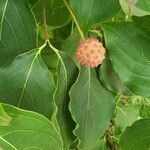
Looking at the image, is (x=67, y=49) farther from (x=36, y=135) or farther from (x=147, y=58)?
(x=36, y=135)

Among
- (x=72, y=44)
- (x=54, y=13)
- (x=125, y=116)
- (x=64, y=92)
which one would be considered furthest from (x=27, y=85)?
(x=125, y=116)

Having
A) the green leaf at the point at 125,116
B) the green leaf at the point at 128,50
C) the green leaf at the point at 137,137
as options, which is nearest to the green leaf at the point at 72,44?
the green leaf at the point at 128,50

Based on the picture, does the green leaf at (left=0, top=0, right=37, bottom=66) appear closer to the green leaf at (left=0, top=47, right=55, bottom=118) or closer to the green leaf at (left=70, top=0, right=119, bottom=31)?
the green leaf at (left=0, top=47, right=55, bottom=118)

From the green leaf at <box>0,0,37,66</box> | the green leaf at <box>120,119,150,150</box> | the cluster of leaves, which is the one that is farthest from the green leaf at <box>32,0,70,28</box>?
the green leaf at <box>120,119,150,150</box>

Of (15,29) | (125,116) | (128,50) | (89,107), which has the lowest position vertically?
(125,116)

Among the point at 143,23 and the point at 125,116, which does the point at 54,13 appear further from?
the point at 125,116

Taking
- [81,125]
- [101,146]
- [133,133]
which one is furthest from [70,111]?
[101,146]
